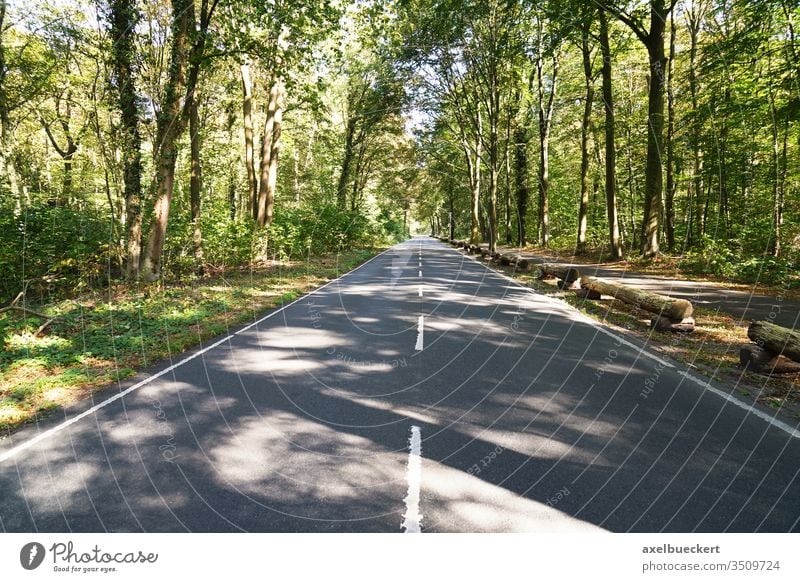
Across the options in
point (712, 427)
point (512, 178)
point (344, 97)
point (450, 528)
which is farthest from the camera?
point (512, 178)

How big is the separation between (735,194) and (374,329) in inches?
881

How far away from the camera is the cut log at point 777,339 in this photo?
545 cm

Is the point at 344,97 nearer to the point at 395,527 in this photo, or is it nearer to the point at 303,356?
the point at 303,356

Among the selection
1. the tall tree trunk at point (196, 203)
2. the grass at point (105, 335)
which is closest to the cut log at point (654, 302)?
the grass at point (105, 335)

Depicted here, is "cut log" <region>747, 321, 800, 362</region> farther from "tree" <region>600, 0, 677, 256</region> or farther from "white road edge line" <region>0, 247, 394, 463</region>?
"tree" <region>600, 0, 677, 256</region>

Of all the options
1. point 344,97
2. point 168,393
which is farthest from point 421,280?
point 344,97

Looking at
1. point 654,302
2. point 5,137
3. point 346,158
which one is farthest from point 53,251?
point 346,158

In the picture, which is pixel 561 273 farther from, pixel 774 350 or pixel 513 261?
pixel 774 350

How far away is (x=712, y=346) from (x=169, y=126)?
1406 centimetres

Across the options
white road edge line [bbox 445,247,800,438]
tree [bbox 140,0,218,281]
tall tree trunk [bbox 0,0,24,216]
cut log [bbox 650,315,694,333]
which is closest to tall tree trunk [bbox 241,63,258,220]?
tree [bbox 140,0,218,281]

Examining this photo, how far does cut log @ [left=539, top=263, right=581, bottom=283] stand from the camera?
12.9 m

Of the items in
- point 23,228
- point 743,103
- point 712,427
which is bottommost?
point 712,427

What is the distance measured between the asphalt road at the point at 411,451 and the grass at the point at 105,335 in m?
0.82

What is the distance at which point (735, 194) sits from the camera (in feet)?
69.2
